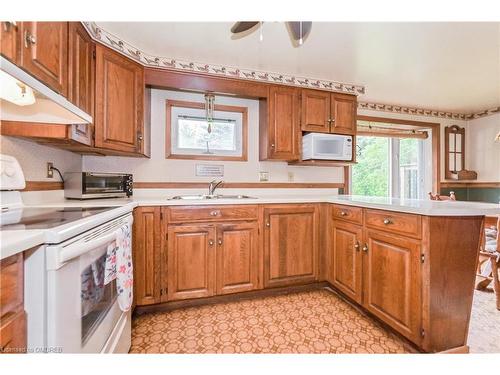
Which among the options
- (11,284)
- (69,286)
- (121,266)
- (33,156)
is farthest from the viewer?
(33,156)

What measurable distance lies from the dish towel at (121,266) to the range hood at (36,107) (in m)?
0.62

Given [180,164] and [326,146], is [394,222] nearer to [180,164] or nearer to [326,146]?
[326,146]

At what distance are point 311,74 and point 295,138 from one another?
2.35 ft

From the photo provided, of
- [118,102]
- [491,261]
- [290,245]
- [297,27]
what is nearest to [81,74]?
[118,102]

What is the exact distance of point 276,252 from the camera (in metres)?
2.11

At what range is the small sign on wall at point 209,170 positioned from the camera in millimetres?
2457

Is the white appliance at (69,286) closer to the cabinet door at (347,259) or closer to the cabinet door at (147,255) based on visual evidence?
the cabinet door at (147,255)

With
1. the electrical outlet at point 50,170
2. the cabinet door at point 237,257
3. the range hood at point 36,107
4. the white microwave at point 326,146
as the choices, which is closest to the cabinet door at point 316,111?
the white microwave at point 326,146

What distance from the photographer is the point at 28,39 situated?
1.02 m

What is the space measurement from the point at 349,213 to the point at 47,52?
2.19 meters

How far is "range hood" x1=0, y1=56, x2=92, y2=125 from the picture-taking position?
98 centimetres

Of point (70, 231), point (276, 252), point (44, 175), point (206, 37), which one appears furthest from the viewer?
point (276, 252)
